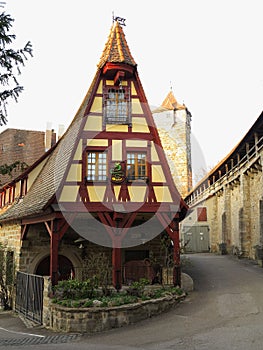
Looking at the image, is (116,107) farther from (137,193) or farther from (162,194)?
(162,194)

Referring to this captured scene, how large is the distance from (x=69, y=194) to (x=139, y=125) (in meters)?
3.20

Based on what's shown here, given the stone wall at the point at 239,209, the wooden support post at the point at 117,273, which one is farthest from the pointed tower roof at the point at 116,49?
the stone wall at the point at 239,209

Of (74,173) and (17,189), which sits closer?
(74,173)

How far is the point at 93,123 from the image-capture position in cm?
1258

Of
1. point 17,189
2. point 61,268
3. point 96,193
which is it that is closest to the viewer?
point 96,193

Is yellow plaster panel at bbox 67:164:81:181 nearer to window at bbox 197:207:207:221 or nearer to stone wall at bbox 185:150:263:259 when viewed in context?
stone wall at bbox 185:150:263:259

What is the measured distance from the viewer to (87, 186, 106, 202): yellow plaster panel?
470 inches

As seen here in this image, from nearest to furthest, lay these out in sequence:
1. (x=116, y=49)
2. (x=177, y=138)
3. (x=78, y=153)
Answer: (x=78, y=153) → (x=116, y=49) → (x=177, y=138)

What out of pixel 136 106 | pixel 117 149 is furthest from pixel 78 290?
pixel 136 106

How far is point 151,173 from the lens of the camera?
12469 mm

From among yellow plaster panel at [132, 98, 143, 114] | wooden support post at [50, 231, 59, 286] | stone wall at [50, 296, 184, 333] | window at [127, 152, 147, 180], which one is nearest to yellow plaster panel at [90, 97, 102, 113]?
yellow plaster panel at [132, 98, 143, 114]

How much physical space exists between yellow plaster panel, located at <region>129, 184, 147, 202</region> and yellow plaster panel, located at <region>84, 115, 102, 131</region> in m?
2.17

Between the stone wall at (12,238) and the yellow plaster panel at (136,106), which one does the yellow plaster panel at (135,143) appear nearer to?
the yellow plaster panel at (136,106)

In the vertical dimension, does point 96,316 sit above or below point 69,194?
below
